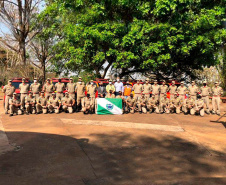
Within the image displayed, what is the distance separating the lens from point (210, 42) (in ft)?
46.7

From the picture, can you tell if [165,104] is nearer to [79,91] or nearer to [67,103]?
[79,91]

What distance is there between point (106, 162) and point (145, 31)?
Result: 1078cm

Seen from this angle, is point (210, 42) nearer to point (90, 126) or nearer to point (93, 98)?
point (93, 98)

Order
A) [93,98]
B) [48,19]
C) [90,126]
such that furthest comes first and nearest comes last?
[48,19]
[93,98]
[90,126]

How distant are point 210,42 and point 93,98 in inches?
349

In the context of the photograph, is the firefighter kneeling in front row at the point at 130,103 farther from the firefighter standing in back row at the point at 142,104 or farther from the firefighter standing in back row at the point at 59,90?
the firefighter standing in back row at the point at 59,90

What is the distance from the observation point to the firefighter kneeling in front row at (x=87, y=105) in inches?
424

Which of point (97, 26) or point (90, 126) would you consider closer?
point (90, 126)

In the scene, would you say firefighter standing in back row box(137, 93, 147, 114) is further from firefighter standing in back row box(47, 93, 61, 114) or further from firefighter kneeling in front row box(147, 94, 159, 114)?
firefighter standing in back row box(47, 93, 61, 114)

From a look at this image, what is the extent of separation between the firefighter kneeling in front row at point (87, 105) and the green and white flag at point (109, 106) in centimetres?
42

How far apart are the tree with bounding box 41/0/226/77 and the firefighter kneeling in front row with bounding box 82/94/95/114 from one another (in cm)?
435

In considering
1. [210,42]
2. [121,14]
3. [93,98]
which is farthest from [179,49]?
[93,98]

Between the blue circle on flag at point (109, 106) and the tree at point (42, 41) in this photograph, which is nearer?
the blue circle on flag at point (109, 106)

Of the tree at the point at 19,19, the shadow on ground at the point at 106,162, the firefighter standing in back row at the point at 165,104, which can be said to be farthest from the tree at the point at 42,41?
the shadow on ground at the point at 106,162
